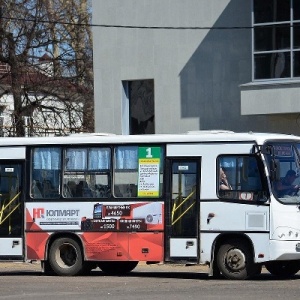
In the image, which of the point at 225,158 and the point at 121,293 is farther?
the point at 225,158

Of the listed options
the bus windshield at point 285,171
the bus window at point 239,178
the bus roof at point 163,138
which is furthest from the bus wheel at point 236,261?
the bus roof at point 163,138

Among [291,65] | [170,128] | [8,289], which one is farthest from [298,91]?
[8,289]

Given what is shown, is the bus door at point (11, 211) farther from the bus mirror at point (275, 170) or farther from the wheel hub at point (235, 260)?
the bus mirror at point (275, 170)

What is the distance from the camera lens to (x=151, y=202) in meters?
21.1

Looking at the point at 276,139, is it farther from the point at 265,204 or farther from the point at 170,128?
the point at 170,128

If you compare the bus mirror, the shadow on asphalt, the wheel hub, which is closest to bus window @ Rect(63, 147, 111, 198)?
the shadow on asphalt

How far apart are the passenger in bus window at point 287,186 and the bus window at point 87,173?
3.49m

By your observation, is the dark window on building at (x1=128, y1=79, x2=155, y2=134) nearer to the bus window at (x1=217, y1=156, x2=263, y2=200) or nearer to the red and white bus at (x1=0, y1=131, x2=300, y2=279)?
the red and white bus at (x1=0, y1=131, x2=300, y2=279)

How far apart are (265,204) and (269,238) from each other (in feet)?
2.01

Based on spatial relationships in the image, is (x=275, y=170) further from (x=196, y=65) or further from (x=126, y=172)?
(x=196, y=65)

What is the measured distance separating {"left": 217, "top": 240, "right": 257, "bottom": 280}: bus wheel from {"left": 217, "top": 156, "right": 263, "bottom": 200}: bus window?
895 millimetres

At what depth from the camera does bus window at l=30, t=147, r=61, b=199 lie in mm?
22031

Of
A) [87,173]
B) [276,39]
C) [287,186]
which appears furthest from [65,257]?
[276,39]

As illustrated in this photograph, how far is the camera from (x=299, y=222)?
19781 millimetres
